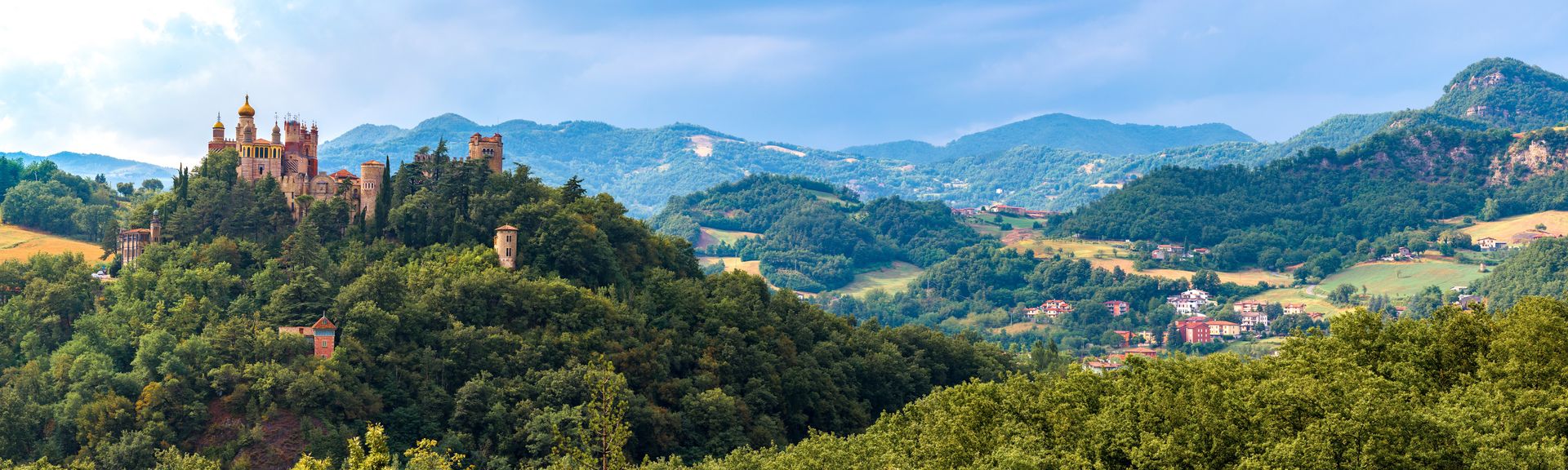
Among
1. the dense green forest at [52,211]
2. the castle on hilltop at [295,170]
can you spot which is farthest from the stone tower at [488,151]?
the dense green forest at [52,211]

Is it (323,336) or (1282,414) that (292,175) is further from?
(1282,414)

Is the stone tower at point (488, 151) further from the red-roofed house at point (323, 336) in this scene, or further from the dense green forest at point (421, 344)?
the red-roofed house at point (323, 336)

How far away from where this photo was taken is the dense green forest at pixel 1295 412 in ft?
173

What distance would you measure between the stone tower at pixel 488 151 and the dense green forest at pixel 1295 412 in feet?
116

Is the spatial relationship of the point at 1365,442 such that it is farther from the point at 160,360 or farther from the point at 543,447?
the point at 160,360

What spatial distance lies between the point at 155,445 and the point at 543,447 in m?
18.1

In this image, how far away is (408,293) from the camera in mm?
87938

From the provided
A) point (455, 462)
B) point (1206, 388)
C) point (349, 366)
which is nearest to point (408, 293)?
point (349, 366)

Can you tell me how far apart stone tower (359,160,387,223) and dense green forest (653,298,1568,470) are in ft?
109

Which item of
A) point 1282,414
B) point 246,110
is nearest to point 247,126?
point 246,110

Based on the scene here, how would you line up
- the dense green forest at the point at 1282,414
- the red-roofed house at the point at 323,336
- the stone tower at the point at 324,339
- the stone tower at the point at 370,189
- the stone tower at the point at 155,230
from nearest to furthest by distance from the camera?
the dense green forest at the point at 1282,414
the red-roofed house at the point at 323,336
the stone tower at the point at 324,339
the stone tower at the point at 155,230
the stone tower at the point at 370,189

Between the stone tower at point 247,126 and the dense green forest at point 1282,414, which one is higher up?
the stone tower at point 247,126

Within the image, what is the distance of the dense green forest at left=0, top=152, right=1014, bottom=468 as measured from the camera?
78375 mm

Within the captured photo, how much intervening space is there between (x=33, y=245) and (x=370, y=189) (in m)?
32.7
